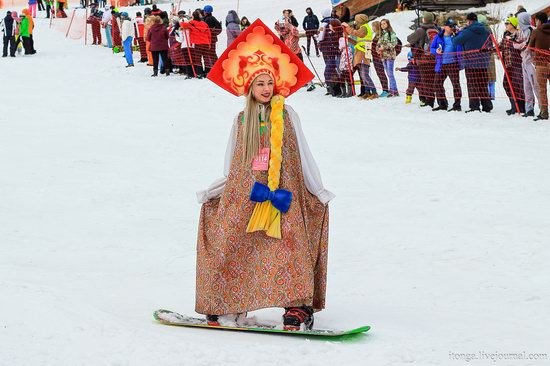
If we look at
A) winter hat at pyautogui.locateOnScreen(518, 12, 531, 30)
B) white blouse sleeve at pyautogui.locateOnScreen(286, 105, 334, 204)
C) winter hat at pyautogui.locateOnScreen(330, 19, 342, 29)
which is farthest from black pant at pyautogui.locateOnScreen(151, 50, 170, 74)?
white blouse sleeve at pyautogui.locateOnScreen(286, 105, 334, 204)

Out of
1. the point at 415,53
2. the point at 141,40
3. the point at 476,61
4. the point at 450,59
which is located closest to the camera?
the point at 476,61

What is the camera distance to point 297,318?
20.6 feet

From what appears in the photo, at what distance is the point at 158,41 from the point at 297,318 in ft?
53.2

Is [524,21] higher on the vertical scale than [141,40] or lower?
higher

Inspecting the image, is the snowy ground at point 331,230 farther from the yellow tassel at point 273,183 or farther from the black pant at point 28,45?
the black pant at point 28,45

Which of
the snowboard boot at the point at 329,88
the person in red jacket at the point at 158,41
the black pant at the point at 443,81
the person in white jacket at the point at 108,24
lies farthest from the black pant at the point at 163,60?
the black pant at the point at 443,81

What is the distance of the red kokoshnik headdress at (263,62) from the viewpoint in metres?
6.48

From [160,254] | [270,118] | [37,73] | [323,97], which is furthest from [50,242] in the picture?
[37,73]

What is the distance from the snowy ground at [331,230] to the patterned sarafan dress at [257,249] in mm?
349

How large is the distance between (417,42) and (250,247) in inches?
432

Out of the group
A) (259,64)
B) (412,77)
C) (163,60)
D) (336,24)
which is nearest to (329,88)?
(336,24)

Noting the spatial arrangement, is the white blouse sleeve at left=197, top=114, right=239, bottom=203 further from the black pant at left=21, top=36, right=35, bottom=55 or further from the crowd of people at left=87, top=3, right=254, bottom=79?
the black pant at left=21, top=36, right=35, bottom=55

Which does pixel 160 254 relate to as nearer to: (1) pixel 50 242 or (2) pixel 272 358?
(1) pixel 50 242

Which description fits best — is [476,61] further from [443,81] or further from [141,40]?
[141,40]
